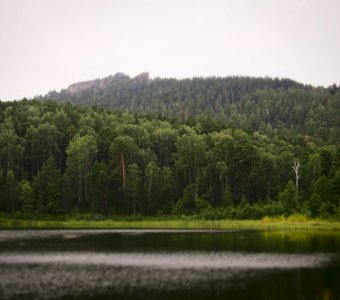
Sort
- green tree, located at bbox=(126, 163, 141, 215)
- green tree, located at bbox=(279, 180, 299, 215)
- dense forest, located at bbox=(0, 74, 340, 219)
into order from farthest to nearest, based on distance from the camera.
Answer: green tree, located at bbox=(126, 163, 141, 215) < dense forest, located at bbox=(0, 74, 340, 219) < green tree, located at bbox=(279, 180, 299, 215)

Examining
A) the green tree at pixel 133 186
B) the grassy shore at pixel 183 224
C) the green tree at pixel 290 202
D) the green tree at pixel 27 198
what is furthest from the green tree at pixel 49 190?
the green tree at pixel 290 202

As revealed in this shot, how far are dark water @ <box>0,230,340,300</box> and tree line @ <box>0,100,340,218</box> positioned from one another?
4410 cm

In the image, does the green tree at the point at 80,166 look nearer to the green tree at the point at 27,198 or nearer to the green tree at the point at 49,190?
the green tree at the point at 49,190

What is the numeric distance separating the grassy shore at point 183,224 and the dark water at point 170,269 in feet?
74.5

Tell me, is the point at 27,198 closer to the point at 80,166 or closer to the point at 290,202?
the point at 80,166

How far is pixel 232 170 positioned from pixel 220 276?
91852 millimetres

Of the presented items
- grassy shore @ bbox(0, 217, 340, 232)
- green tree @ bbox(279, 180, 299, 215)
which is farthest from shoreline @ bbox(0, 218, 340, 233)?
green tree @ bbox(279, 180, 299, 215)

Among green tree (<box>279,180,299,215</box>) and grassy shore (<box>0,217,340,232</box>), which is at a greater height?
green tree (<box>279,180,299,215</box>)

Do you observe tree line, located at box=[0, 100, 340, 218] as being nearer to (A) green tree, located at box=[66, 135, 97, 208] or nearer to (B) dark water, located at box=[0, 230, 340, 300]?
(A) green tree, located at box=[66, 135, 97, 208]

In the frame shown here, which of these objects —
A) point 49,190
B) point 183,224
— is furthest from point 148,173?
point 49,190

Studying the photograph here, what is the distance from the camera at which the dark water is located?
117 ft

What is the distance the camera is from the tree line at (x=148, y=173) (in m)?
117

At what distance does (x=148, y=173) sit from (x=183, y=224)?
75.6 ft

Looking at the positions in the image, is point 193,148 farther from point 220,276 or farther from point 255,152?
point 220,276
